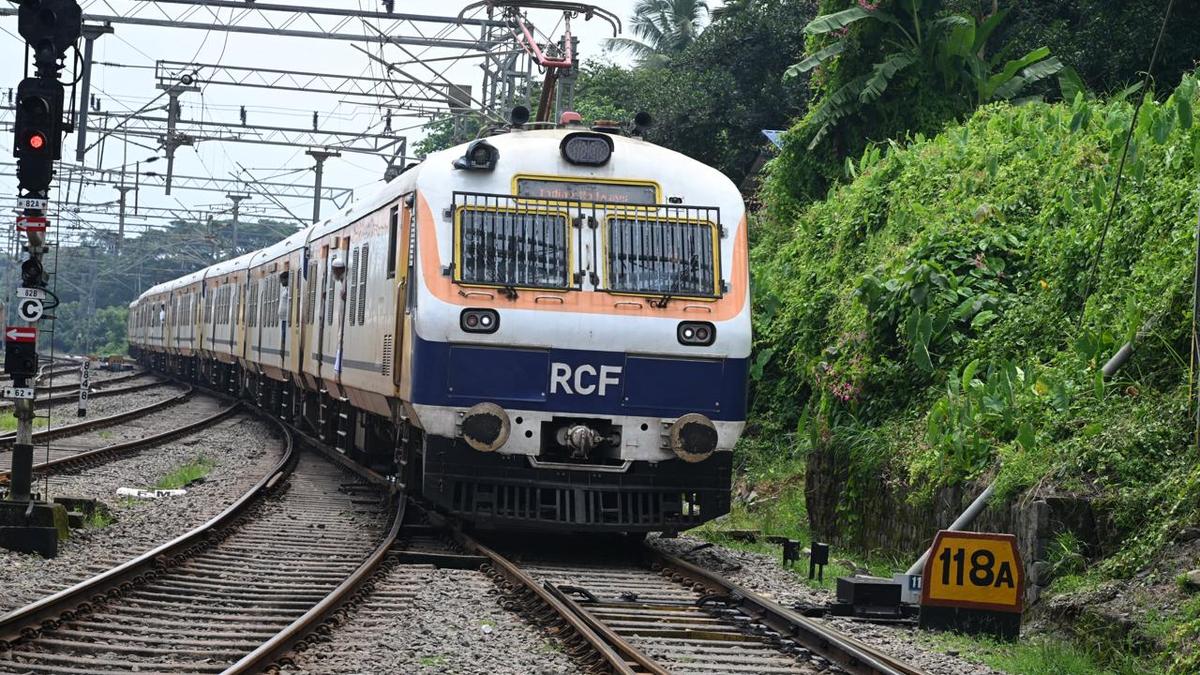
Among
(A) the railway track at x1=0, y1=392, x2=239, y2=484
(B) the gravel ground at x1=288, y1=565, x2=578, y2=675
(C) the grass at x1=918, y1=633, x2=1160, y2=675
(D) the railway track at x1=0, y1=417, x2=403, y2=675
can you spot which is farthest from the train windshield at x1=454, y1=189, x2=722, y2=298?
(A) the railway track at x1=0, y1=392, x2=239, y2=484

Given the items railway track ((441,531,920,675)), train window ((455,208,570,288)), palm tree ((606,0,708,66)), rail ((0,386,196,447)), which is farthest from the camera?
palm tree ((606,0,708,66))

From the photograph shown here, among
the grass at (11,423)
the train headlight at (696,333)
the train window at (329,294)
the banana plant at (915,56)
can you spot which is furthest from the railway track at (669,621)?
the grass at (11,423)

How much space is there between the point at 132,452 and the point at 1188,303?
A: 13938 mm

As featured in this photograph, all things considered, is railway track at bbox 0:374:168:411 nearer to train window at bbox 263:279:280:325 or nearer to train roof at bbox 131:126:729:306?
train window at bbox 263:279:280:325

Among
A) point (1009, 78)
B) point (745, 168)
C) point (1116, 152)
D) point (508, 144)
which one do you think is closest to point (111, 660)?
point (508, 144)

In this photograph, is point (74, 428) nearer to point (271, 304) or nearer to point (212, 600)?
point (271, 304)

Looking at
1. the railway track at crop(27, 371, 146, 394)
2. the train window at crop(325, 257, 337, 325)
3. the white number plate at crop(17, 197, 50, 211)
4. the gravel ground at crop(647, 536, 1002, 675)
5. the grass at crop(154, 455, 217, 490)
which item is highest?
the white number plate at crop(17, 197, 50, 211)

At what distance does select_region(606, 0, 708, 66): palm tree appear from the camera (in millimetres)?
56844

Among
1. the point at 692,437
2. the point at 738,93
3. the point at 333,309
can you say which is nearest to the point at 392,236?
the point at 692,437

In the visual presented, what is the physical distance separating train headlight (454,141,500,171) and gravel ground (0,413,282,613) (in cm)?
351

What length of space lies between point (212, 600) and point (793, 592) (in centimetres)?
363

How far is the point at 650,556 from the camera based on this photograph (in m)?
11.4

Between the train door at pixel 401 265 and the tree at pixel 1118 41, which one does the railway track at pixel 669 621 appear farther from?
the tree at pixel 1118 41

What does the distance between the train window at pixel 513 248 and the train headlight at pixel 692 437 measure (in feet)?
4.20
